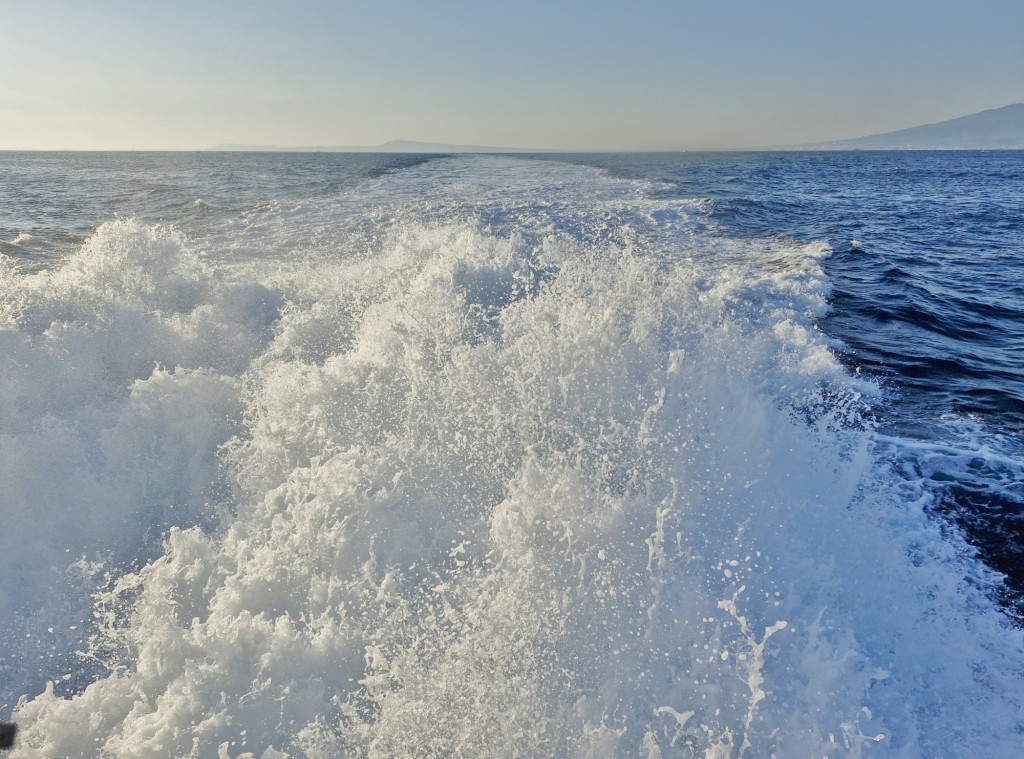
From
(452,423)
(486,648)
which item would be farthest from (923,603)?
(452,423)

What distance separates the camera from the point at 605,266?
9.49 m

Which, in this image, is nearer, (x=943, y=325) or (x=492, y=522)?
(x=492, y=522)

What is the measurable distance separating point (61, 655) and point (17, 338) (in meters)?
4.15

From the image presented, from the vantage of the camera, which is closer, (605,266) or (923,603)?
(923,603)

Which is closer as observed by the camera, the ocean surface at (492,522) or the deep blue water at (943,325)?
the ocean surface at (492,522)

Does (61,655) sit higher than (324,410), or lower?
lower

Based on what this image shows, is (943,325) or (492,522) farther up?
(943,325)

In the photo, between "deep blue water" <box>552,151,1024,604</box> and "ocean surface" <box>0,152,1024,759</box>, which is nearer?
"ocean surface" <box>0,152,1024,759</box>

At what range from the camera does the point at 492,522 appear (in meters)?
4.41

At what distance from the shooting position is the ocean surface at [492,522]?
10.6 feet

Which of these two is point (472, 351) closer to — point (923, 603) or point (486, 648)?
point (486, 648)

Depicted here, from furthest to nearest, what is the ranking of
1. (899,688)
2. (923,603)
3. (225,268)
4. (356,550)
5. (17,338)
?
(225,268) → (17,338) → (356,550) → (923,603) → (899,688)

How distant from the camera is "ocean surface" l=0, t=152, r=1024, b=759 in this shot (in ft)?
10.6

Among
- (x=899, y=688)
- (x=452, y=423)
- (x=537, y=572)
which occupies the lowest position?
(x=899, y=688)
